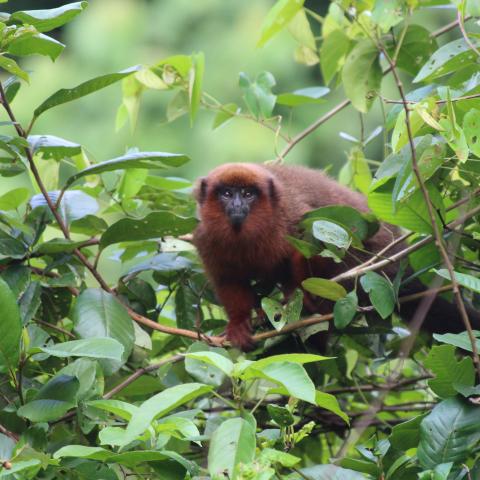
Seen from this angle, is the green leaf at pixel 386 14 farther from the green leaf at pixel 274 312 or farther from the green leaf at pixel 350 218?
the green leaf at pixel 274 312

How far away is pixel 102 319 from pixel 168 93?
782 centimetres

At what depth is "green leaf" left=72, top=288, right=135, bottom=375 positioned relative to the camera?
229 centimetres

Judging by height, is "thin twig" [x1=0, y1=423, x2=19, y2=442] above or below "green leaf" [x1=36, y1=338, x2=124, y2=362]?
below

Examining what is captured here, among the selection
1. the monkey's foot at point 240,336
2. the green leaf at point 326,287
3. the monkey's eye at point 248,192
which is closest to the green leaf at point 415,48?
the monkey's eye at point 248,192

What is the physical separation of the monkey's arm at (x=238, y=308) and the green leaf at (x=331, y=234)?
634mm

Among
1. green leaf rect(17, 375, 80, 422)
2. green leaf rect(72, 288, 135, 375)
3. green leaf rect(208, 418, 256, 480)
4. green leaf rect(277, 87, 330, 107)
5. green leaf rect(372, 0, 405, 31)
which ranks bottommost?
green leaf rect(72, 288, 135, 375)

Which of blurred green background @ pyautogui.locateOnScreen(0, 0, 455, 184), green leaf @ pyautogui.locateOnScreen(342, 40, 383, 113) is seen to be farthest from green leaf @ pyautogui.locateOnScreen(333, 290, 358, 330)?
blurred green background @ pyautogui.locateOnScreen(0, 0, 455, 184)

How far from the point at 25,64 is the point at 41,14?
10.2 m

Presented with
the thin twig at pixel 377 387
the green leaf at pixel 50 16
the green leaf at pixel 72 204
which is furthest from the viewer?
the thin twig at pixel 377 387

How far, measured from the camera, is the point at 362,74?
106 inches

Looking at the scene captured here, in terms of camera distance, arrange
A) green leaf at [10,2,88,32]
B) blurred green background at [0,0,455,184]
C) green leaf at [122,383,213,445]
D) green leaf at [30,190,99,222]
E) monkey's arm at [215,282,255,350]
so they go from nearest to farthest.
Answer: green leaf at [122,383,213,445]
green leaf at [10,2,88,32]
green leaf at [30,190,99,222]
monkey's arm at [215,282,255,350]
blurred green background at [0,0,455,184]

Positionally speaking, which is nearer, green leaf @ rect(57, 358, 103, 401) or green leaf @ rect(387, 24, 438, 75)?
green leaf @ rect(57, 358, 103, 401)

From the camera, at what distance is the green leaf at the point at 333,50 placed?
3000mm

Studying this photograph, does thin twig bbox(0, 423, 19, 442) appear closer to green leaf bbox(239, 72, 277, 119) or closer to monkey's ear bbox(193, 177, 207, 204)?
green leaf bbox(239, 72, 277, 119)
